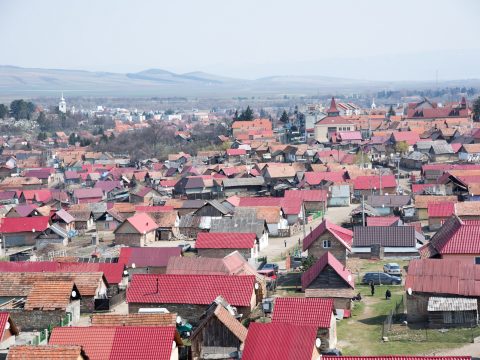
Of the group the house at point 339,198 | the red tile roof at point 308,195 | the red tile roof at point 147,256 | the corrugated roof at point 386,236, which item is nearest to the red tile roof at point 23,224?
the red tile roof at point 147,256

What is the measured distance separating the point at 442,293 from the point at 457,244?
14.6ft

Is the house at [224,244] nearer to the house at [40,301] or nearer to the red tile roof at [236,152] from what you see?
the house at [40,301]

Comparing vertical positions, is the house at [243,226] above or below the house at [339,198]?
above

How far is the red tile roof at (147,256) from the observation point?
28594 mm

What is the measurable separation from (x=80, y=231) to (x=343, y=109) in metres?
55.1

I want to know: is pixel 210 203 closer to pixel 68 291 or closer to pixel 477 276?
pixel 68 291

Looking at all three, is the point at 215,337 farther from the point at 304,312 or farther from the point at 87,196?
the point at 87,196

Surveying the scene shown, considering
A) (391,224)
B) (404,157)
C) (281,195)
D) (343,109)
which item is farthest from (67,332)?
(343,109)

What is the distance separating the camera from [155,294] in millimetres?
22609

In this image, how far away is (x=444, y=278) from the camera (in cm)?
2150

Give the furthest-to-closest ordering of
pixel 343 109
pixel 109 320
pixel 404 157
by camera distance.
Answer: pixel 343 109
pixel 404 157
pixel 109 320

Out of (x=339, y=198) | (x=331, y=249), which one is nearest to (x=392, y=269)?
(x=331, y=249)

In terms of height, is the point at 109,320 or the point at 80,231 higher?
the point at 109,320

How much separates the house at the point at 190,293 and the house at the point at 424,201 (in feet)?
53.0
